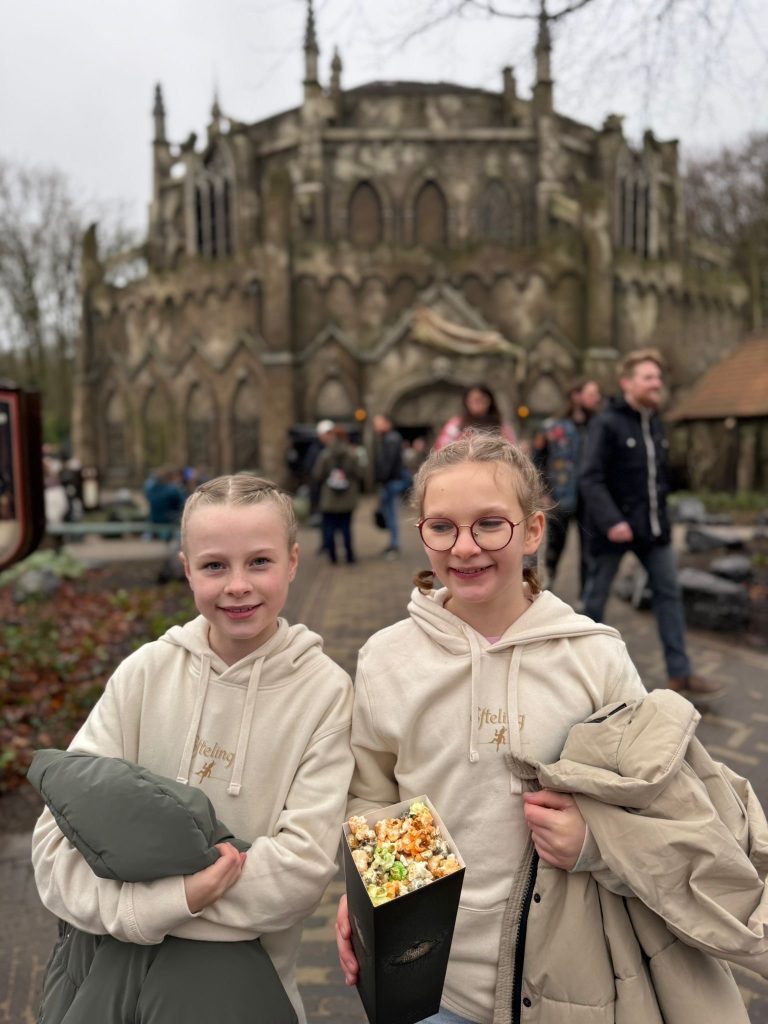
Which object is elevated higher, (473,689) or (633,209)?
(633,209)

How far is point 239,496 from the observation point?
5.21 ft

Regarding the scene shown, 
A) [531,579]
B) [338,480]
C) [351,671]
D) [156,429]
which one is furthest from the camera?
[156,429]

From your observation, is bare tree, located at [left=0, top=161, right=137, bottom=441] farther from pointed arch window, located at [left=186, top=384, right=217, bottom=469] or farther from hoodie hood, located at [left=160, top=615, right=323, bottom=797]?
hoodie hood, located at [left=160, top=615, right=323, bottom=797]

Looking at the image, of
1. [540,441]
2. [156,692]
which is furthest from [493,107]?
[156,692]

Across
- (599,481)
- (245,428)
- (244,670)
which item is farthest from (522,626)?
(245,428)

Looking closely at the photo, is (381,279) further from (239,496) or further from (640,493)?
(239,496)

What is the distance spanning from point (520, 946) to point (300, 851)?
493mm

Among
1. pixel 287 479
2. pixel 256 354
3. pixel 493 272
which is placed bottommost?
pixel 287 479

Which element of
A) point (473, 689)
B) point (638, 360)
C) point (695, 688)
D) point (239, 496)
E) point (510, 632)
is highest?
point (638, 360)

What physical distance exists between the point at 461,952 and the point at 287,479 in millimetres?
20933

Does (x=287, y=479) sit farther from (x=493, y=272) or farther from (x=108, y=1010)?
(x=108, y=1010)

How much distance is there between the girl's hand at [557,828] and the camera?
4.35ft

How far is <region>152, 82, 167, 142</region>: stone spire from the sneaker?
32.5 m

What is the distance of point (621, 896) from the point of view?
1.34 m
